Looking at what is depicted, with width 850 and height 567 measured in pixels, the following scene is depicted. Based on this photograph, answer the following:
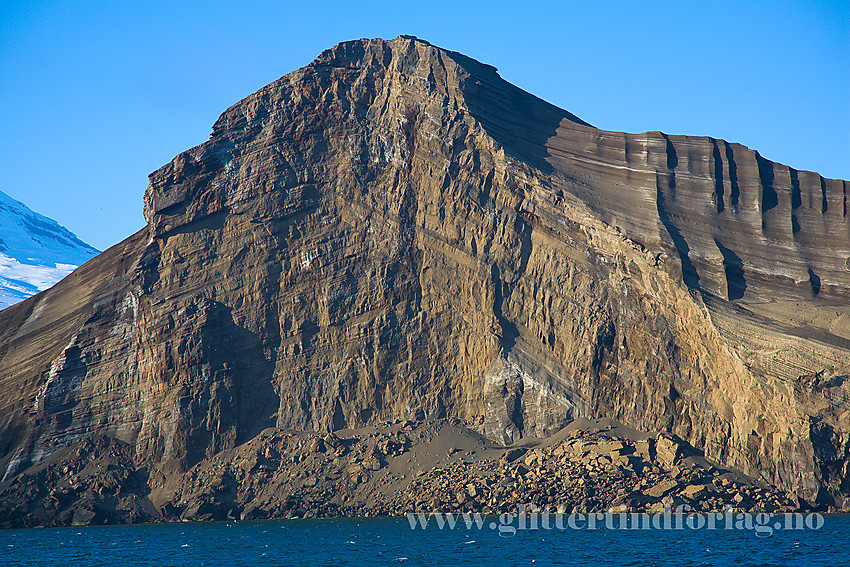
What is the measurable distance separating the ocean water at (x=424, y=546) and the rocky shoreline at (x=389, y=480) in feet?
13.6

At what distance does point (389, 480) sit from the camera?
228 feet

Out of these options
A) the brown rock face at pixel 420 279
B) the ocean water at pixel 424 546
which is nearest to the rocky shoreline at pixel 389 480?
the brown rock face at pixel 420 279

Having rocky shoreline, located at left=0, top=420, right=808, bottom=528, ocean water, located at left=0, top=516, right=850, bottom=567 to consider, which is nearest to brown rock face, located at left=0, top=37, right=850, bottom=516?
rocky shoreline, located at left=0, top=420, right=808, bottom=528

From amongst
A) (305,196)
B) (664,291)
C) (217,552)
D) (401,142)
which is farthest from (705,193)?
(217,552)

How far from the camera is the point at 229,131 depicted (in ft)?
270

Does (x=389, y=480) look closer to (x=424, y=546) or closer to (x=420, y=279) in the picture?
(x=420, y=279)

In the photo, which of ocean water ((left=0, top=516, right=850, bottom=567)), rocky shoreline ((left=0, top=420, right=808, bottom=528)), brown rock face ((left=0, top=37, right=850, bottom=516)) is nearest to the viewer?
Answer: ocean water ((left=0, top=516, right=850, bottom=567))

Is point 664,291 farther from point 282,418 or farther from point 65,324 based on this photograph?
point 65,324

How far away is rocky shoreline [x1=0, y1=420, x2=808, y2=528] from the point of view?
62188 millimetres

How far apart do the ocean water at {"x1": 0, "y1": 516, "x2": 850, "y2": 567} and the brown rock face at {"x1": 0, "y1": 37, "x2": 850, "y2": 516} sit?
44.5 feet

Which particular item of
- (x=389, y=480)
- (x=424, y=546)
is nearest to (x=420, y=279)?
(x=389, y=480)

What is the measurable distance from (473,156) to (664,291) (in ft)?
68.1

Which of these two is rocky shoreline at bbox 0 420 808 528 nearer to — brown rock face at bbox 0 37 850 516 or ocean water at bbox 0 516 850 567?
brown rock face at bbox 0 37 850 516

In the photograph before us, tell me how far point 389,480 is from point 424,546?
19.0m
